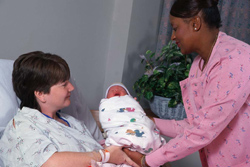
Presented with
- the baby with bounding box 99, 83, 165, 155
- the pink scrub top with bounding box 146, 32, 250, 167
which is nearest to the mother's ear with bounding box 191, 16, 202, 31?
the pink scrub top with bounding box 146, 32, 250, 167

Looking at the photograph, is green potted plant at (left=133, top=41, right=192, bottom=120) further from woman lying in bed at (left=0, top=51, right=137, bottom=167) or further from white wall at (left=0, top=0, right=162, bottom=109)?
woman lying in bed at (left=0, top=51, right=137, bottom=167)

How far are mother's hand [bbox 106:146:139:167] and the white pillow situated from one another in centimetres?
52

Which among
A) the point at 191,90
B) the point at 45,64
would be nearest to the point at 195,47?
the point at 191,90

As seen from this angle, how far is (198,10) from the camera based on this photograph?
3.97ft

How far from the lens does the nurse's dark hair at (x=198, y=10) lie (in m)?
1.21

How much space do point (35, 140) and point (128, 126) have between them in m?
0.42

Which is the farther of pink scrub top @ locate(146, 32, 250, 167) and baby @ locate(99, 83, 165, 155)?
baby @ locate(99, 83, 165, 155)

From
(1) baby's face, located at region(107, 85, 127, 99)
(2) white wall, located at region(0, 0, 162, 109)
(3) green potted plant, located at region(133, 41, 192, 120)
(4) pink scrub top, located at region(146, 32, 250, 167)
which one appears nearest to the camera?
(4) pink scrub top, located at region(146, 32, 250, 167)

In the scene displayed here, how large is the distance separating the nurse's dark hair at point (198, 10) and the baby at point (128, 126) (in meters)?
0.50

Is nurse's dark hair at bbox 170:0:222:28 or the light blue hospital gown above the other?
nurse's dark hair at bbox 170:0:222:28

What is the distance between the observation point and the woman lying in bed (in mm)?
1227

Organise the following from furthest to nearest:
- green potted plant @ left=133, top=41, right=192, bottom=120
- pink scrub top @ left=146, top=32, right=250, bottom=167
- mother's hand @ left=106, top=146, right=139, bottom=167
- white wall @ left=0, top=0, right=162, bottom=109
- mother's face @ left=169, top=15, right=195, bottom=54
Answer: green potted plant @ left=133, top=41, right=192, bottom=120
white wall @ left=0, top=0, right=162, bottom=109
mother's hand @ left=106, top=146, right=139, bottom=167
mother's face @ left=169, top=15, right=195, bottom=54
pink scrub top @ left=146, top=32, right=250, bottom=167

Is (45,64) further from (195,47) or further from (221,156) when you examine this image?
(221,156)

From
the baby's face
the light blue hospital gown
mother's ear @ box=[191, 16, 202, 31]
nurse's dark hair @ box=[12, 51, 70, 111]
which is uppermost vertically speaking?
mother's ear @ box=[191, 16, 202, 31]
